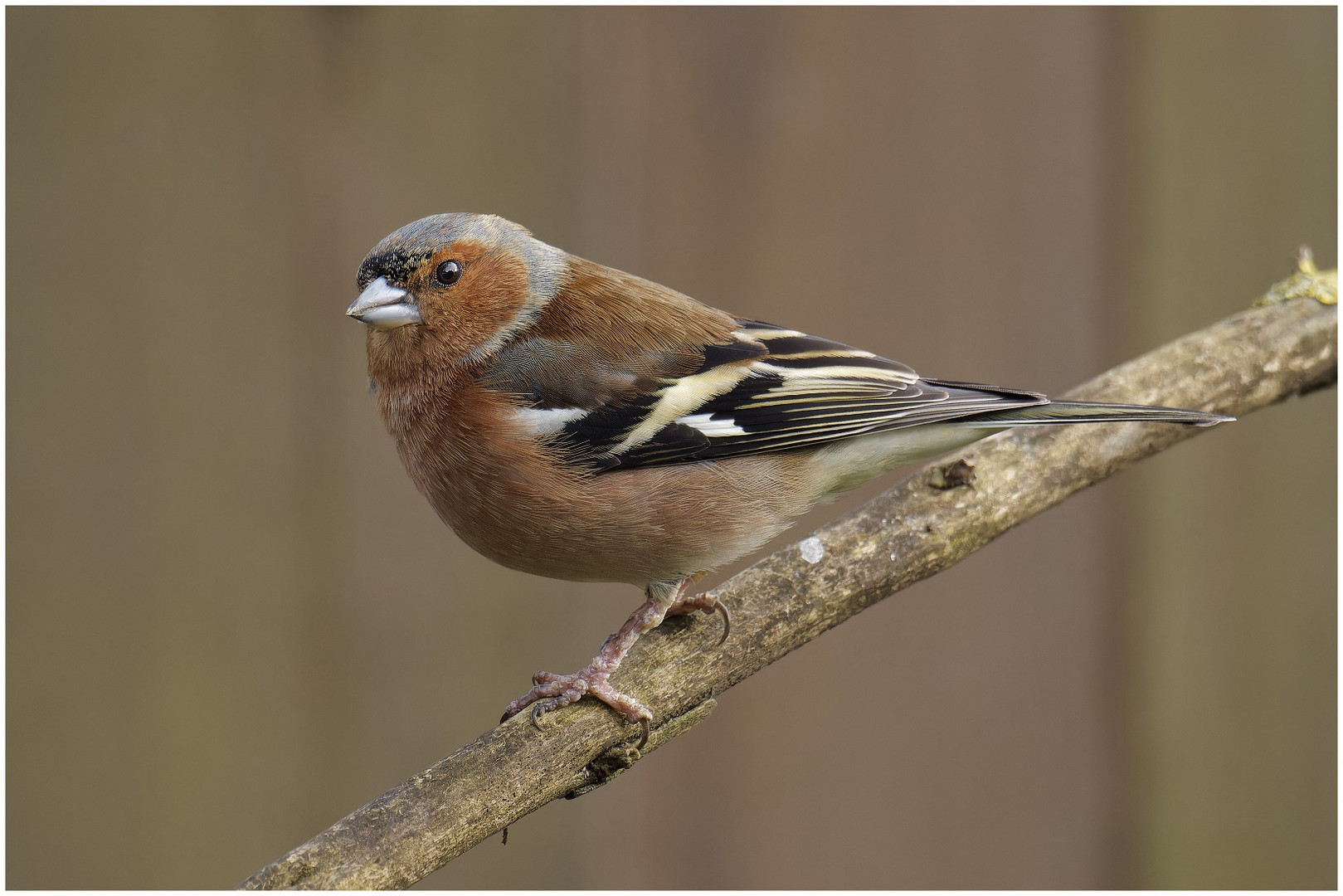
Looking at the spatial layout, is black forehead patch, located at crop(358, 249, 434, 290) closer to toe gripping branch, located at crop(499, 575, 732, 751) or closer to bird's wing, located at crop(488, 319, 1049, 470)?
bird's wing, located at crop(488, 319, 1049, 470)

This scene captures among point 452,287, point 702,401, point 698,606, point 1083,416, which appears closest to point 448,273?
point 452,287

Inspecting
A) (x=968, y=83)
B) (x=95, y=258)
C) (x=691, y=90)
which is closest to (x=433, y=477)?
(x=95, y=258)

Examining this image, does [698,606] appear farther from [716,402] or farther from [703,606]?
[716,402]

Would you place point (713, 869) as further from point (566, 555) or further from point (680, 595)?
point (566, 555)

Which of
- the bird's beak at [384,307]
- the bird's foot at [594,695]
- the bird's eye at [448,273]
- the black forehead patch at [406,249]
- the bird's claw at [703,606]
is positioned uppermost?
the black forehead patch at [406,249]

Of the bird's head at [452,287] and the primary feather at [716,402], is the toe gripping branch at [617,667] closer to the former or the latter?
the primary feather at [716,402]

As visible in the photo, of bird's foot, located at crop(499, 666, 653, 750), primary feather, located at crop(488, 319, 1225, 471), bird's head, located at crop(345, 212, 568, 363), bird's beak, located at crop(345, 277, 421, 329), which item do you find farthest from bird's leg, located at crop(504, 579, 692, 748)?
bird's beak, located at crop(345, 277, 421, 329)

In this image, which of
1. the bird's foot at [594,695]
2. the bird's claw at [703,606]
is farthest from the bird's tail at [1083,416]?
the bird's foot at [594,695]
